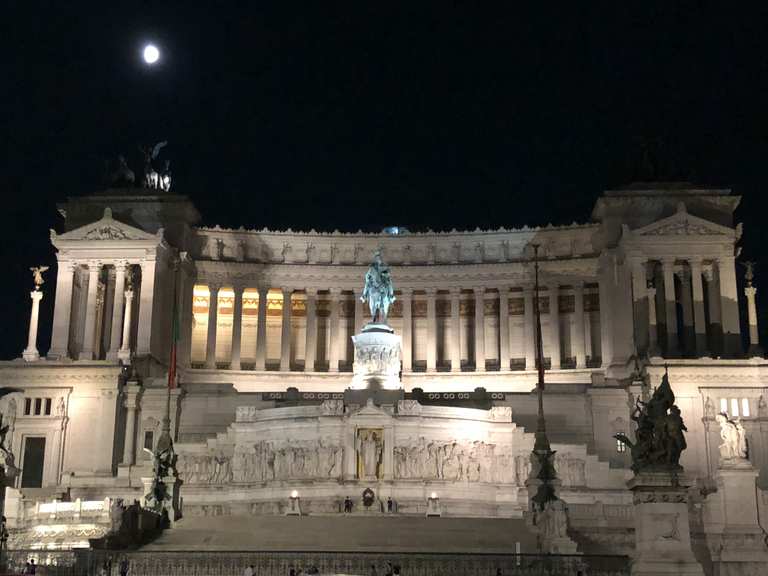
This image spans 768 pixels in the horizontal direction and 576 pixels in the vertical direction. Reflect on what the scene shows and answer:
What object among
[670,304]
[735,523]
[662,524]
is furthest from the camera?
[670,304]

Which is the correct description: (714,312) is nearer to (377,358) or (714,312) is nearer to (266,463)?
(377,358)

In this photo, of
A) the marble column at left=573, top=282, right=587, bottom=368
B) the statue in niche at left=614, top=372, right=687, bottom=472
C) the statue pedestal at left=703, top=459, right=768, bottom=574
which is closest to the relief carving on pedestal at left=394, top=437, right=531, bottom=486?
the statue pedestal at left=703, top=459, right=768, bottom=574

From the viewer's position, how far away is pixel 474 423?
61281 millimetres

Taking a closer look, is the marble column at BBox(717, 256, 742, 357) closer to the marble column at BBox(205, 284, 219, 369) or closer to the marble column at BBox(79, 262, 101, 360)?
the marble column at BBox(205, 284, 219, 369)

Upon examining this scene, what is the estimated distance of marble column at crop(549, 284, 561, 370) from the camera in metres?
84.8

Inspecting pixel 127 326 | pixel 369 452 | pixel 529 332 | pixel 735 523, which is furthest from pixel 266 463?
pixel 529 332

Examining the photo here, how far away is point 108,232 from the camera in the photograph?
79062 mm

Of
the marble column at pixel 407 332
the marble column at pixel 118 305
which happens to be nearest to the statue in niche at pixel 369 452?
the marble column at pixel 118 305

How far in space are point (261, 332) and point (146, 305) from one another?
35.3ft

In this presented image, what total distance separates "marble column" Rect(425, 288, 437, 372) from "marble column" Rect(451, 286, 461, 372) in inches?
55.9

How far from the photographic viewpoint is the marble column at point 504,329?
8489 cm

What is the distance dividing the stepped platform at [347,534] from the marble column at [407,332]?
125 ft

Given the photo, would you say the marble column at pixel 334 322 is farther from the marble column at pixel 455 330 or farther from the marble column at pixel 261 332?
the marble column at pixel 455 330

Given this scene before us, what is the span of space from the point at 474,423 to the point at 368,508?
28.3 feet
